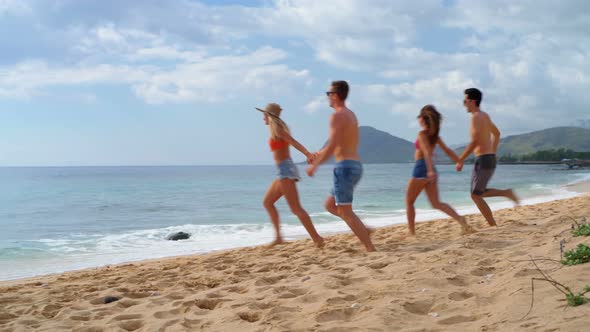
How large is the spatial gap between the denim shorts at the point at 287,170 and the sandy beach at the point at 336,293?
928 mm

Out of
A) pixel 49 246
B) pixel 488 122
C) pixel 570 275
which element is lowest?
pixel 49 246

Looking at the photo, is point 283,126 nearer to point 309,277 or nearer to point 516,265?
point 309,277

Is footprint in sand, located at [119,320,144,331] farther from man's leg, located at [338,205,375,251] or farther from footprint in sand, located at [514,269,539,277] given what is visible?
footprint in sand, located at [514,269,539,277]

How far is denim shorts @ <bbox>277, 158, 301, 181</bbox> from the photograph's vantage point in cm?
600

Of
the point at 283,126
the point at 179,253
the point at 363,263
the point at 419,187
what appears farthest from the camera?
the point at 179,253


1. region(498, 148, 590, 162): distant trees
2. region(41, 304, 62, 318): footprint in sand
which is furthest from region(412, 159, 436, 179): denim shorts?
region(498, 148, 590, 162): distant trees

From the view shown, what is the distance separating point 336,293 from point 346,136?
2056mm

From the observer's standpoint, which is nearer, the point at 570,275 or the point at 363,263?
the point at 570,275

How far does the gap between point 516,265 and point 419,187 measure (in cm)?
253

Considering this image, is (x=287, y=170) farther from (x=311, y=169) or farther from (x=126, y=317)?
(x=126, y=317)

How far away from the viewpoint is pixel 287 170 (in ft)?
19.7

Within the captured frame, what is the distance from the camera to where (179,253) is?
27.4ft

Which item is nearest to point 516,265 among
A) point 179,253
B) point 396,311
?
point 396,311

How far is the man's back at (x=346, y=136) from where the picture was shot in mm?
5344
